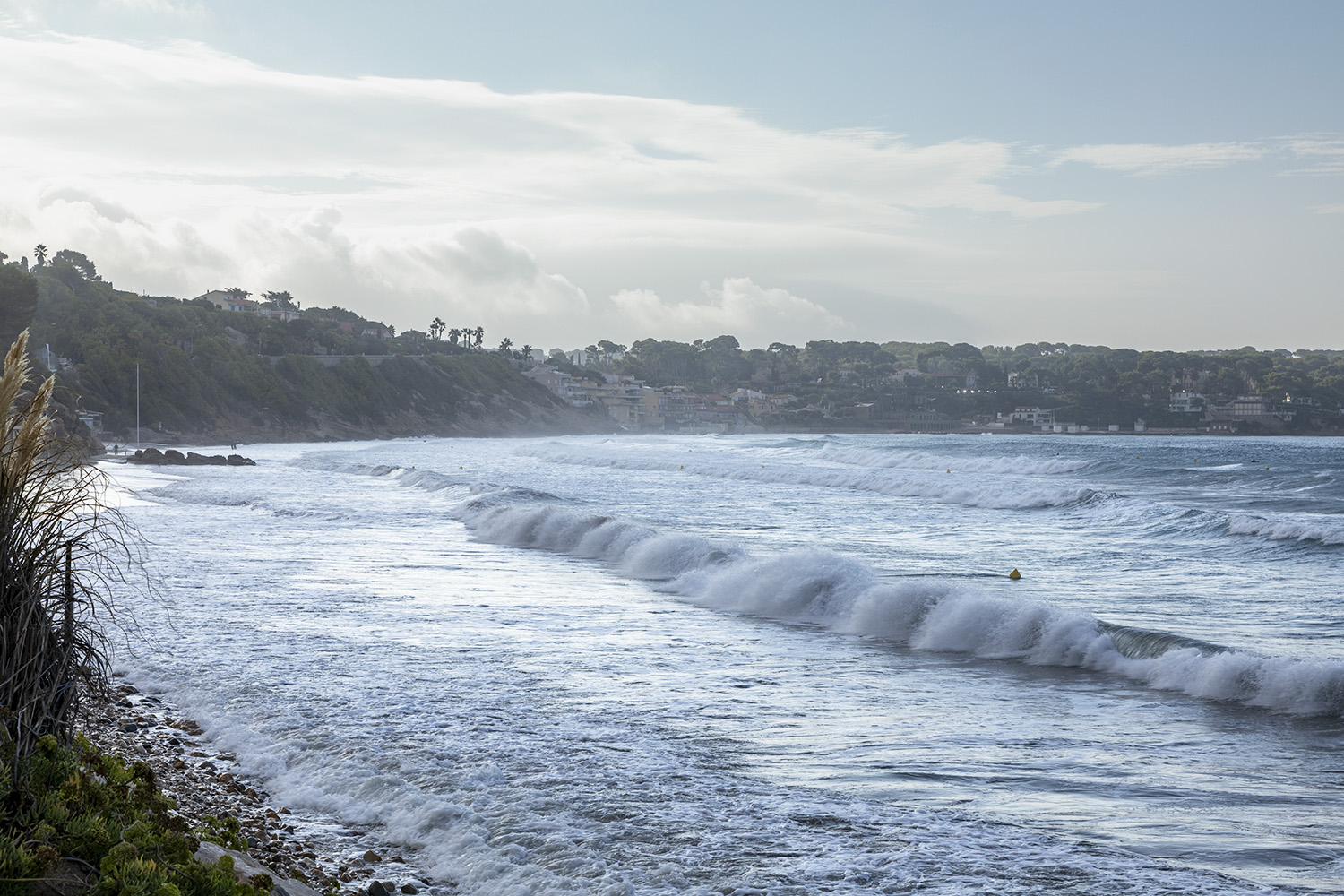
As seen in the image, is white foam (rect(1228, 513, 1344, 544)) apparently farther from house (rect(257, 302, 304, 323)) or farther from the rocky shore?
house (rect(257, 302, 304, 323))

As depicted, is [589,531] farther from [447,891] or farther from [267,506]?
[447,891]

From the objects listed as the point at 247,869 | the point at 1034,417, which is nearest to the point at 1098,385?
the point at 1034,417

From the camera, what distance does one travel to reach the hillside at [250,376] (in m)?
79.7

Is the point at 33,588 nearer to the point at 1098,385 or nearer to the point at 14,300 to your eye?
the point at 14,300

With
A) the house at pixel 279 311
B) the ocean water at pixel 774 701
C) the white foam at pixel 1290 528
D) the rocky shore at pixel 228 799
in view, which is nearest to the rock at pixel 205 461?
the ocean water at pixel 774 701

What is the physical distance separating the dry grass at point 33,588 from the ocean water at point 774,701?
184 cm

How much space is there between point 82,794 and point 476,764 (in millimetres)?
3138

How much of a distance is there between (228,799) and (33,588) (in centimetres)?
235

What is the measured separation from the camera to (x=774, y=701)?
334 inches

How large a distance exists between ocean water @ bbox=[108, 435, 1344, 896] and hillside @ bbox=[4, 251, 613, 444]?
47761 mm

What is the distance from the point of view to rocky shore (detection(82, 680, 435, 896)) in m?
4.80

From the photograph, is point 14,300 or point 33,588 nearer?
point 33,588

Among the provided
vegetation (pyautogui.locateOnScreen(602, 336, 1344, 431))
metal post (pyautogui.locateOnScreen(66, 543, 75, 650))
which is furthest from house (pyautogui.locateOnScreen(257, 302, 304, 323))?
metal post (pyautogui.locateOnScreen(66, 543, 75, 650))

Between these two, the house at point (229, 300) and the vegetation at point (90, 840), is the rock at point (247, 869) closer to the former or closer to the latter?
the vegetation at point (90, 840)
